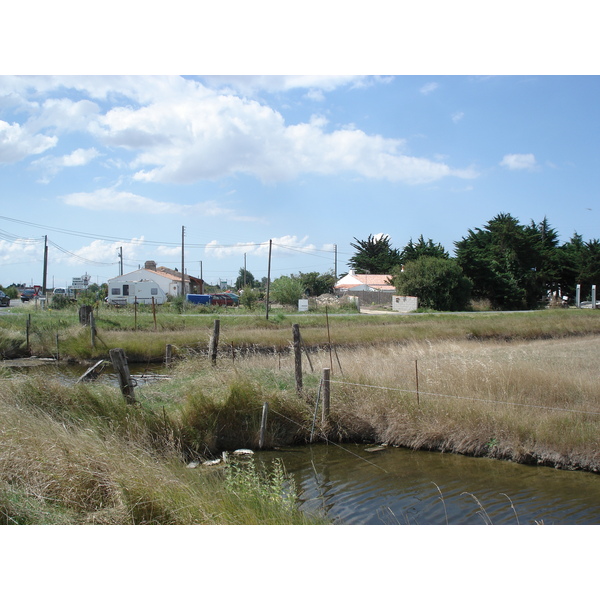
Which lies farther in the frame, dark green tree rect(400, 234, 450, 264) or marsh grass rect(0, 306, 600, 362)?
dark green tree rect(400, 234, 450, 264)

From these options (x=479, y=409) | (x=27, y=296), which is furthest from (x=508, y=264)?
(x=27, y=296)

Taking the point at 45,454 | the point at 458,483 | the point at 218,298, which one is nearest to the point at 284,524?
the point at 45,454

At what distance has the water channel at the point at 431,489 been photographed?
7594mm

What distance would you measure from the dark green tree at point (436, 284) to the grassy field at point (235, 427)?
1434 inches

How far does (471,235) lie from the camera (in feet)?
228

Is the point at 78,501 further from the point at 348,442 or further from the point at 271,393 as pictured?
the point at 348,442

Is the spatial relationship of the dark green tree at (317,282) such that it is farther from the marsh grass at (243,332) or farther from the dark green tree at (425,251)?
the marsh grass at (243,332)

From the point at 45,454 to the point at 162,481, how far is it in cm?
156

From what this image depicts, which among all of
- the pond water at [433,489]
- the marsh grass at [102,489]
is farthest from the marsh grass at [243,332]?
the marsh grass at [102,489]

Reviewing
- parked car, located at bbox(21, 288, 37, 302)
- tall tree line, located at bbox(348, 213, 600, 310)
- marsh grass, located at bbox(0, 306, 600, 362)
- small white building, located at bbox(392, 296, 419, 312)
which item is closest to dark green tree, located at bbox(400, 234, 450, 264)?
tall tree line, located at bbox(348, 213, 600, 310)

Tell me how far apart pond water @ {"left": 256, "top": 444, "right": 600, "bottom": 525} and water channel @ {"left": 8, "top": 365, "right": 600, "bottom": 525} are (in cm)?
1

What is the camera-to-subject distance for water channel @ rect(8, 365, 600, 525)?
299 inches

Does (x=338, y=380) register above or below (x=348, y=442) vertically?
above

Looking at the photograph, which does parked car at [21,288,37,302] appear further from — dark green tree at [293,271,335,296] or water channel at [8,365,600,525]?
water channel at [8,365,600,525]
